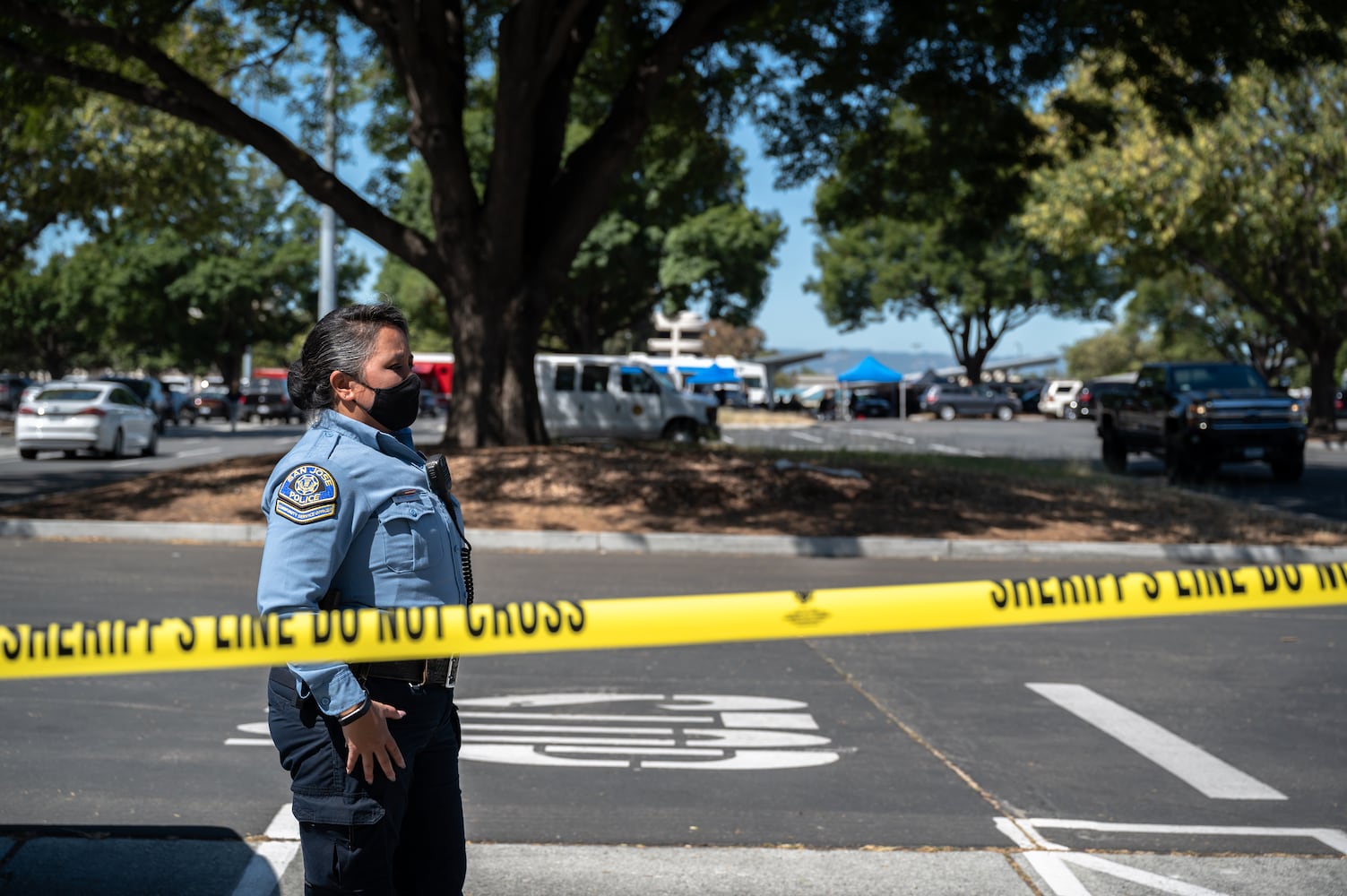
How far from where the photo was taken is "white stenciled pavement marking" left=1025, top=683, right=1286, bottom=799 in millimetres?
5480

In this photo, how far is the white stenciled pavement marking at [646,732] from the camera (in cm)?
579

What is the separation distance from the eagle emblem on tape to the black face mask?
0.20m

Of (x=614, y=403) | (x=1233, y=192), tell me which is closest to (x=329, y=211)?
(x=614, y=403)

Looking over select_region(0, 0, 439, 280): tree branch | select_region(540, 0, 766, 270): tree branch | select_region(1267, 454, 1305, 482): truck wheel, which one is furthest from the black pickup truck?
select_region(0, 0, 439, 280): tree branch

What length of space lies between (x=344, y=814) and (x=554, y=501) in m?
11.7

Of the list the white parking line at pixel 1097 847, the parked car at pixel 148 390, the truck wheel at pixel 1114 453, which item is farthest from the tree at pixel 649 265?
the white parking line at pixel 1097 847

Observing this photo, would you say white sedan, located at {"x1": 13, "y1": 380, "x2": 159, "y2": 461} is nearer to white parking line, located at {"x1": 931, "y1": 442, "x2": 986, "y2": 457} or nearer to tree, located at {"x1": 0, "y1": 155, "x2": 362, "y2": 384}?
white parking line, located at {"x1": 931, "y1": 442, "x2": 986, "y2": 457}

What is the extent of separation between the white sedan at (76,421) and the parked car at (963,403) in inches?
1506

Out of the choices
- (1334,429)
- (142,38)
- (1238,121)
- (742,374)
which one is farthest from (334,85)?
(742,374)

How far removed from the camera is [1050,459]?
26750mm

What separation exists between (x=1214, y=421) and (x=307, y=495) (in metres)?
20.2

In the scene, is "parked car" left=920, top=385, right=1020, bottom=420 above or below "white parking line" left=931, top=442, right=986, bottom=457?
above

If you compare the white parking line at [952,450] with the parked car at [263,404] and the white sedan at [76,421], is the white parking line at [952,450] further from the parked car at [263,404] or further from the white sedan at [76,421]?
the parked car at [263,404]

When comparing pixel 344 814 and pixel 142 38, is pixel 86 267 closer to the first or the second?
pixel 142 38
